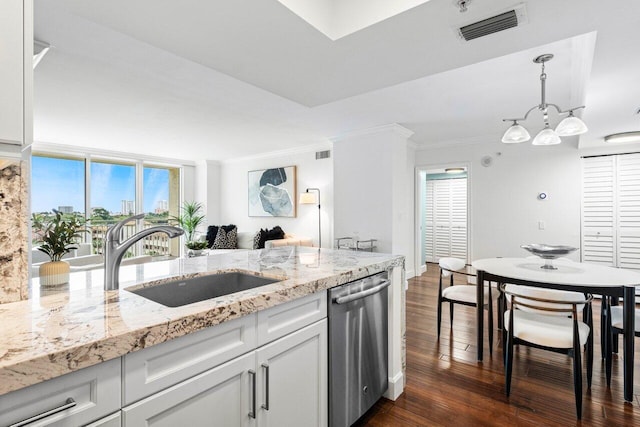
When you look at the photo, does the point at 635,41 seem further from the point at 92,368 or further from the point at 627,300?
the point at 92,368

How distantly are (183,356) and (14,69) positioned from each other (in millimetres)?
1000

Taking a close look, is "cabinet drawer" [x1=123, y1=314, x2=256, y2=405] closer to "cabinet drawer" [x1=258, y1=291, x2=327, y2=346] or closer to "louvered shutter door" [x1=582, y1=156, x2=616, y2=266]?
"cabinet drawer" [x1=258, y1=291, x2=327, y2=346]

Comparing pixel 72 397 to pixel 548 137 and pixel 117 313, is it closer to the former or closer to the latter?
pixel 117 313

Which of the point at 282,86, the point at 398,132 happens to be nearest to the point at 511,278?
the point at 282,86

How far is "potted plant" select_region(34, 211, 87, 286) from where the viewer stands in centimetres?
136

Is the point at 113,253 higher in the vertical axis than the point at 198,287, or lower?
higher

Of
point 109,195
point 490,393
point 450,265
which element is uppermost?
point 109,195

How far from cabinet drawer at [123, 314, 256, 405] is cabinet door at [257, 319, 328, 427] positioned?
13 cm

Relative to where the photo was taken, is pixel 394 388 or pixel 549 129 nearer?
pixel 394 388

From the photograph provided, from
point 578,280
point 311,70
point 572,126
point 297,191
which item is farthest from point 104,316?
point 297,191

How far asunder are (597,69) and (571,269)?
157 centimetres

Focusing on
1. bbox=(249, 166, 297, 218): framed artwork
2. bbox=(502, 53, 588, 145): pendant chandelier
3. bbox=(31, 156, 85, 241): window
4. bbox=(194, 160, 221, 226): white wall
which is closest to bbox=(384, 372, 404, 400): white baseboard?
bbox=(502, 53, 588, 145): pendant chandelier

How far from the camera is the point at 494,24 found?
1.66m

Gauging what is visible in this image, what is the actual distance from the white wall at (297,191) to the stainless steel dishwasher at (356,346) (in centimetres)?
400
